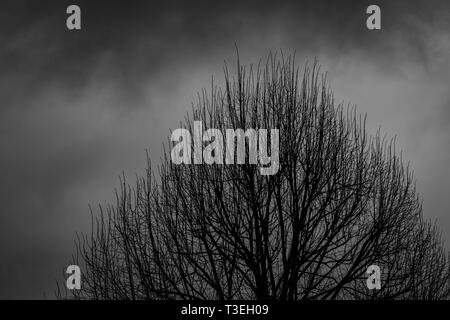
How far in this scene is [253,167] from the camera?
12.5m

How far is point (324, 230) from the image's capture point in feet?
41.6
